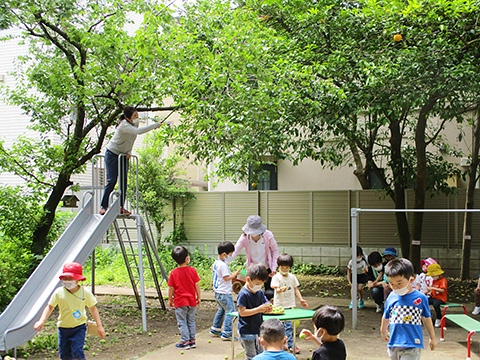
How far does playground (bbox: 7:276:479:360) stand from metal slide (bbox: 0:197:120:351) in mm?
665

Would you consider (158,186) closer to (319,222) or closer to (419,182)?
(319,222)

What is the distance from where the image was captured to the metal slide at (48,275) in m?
5.98

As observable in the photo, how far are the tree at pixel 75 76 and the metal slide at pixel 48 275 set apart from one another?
1.91 m

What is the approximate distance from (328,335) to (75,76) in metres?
7.70

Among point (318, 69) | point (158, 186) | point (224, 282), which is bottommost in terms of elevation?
point (224, 282)

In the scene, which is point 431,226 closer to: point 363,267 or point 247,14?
point 363,267

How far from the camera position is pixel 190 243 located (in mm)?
15477

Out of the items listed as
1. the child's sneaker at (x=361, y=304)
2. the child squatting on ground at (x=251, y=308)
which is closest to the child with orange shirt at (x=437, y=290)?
the child's sneaker at (x=361, y=304)

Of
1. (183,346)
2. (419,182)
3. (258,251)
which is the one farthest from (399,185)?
(183,346)

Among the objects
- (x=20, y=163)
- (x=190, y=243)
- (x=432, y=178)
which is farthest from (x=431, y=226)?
(x=20, y=163)

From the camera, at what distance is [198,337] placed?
301 inches

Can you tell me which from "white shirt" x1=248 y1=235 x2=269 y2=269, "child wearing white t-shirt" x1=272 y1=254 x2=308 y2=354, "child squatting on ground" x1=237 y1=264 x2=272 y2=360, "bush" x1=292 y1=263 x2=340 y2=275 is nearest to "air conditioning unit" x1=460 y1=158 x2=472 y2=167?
"bush" x1=292 y1=263 x2=340 y2=275

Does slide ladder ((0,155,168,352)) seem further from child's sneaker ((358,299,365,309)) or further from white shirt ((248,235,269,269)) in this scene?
child's sneaker ((358,299,365,309))

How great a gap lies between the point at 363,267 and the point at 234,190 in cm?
693
